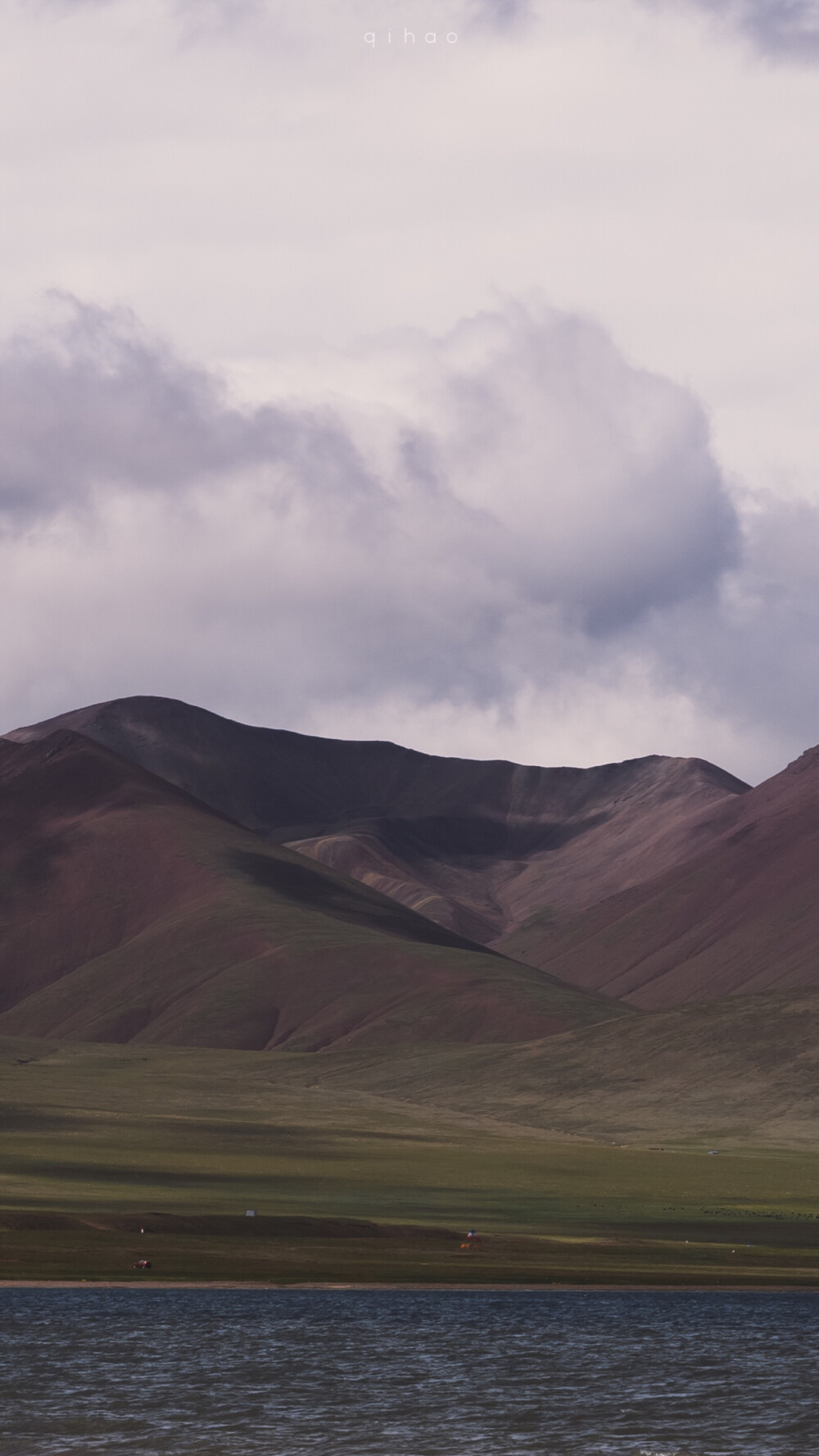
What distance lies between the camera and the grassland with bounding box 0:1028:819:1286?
68.1m

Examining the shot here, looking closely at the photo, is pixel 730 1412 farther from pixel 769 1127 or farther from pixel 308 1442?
pixel 769 1127

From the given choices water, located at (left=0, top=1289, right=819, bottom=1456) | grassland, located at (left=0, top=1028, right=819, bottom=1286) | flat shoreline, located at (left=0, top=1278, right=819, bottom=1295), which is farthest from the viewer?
grassland, located at (left=0, top=1028, right=819, bottom=1286)

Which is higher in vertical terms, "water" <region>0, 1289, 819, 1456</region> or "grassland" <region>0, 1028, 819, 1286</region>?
"grassland" <region>0, 1028, 819, 1286</region>

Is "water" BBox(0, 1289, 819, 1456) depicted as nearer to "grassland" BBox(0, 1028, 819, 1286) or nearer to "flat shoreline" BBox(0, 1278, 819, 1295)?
"flat shoreline" BBox(0, 1278, 819, 1295)

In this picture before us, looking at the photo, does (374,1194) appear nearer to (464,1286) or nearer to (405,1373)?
(464,1286)

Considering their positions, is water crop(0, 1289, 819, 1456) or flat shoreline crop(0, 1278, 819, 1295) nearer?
water crop(0, 1289, 819, 1456)

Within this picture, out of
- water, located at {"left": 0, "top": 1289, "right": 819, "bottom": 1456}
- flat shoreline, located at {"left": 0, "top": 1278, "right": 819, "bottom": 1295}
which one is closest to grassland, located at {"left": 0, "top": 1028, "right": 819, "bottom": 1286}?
flat shoreline, located at {"left": 0, "top": 1278, "right": 819, "bottom": 1295}

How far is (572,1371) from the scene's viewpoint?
5006 cm

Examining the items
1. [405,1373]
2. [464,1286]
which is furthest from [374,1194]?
[405,1373]

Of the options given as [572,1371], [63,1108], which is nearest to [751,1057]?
[63,1108]

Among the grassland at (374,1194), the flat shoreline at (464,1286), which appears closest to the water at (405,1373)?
the flat shoreline at (464,1286)

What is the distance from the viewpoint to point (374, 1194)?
98375 millimetres

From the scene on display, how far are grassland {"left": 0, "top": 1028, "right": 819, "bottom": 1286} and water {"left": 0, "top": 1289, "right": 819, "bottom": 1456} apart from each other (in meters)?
4.98

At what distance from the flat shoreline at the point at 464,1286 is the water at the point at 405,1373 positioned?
56 cm
